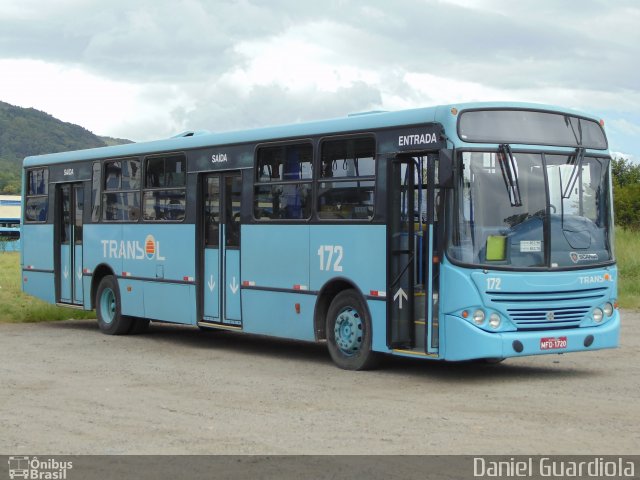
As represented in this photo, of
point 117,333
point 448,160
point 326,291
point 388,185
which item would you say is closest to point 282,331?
point 326,291

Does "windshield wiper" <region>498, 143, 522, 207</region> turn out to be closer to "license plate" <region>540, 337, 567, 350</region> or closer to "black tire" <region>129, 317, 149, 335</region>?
"license plate" <region>540, 337, 567, 350</region>

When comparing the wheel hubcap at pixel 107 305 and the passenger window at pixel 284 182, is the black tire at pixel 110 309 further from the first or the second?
the passenger window at pixel 284 182

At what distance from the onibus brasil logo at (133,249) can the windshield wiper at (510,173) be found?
6888 mm

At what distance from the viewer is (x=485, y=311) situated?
1215 cm

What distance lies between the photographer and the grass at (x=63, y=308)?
22344 millimetres

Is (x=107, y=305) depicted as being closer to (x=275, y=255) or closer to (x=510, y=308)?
(x=275, y=255)

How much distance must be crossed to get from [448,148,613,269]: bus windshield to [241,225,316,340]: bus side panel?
284cm

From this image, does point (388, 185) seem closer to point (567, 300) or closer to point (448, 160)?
point (448, 160)

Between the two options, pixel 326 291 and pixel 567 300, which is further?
pixel 326 291

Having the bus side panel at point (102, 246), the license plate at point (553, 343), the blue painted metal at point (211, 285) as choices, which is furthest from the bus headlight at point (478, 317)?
the bus side panel at point (102, 246)
